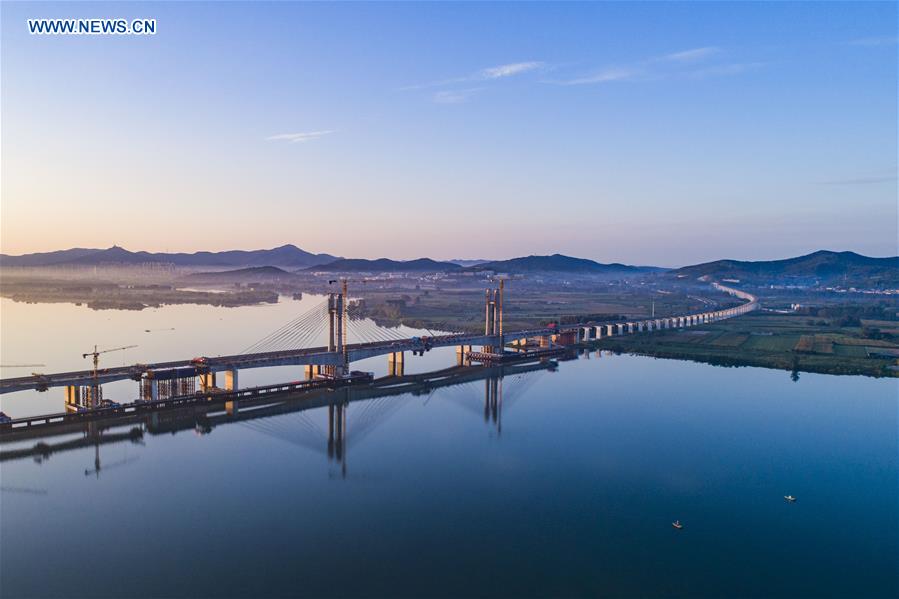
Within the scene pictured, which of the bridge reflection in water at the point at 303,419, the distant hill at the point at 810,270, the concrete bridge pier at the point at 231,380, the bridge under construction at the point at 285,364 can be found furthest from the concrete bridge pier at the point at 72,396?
the distant hill at the point at 810,270

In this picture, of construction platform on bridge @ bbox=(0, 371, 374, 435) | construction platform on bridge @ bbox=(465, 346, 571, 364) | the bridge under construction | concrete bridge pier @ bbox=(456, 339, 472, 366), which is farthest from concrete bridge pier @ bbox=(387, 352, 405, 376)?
construction platform on bridge @ bbox=(465, 346, 571, 364)

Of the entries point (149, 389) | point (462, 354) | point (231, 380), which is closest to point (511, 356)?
point (462, 354)

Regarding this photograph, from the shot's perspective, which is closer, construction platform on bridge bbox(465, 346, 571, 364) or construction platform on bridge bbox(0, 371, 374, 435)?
construction platform on bridge bbox(0, 371, 374, 435)

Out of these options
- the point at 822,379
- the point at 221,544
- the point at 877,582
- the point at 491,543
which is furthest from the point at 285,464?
the point at 822,379

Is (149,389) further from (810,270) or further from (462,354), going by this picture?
(810,270)

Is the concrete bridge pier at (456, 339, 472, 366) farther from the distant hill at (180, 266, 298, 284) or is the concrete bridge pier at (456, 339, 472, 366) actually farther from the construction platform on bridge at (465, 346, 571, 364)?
the distant hill at (180, 266, 298, 284)

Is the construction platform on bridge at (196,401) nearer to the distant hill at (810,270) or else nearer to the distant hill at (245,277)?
the distant hill at (245,277)
